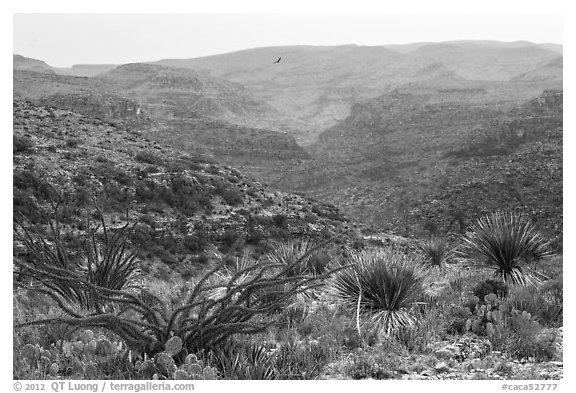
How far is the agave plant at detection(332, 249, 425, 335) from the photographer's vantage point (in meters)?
6.75

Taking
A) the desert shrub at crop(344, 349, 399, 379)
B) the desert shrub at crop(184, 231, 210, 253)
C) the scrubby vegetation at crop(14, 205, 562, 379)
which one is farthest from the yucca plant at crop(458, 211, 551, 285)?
the desert shrub at crop(184, 231, 210, 253)

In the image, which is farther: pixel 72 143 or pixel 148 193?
pixel 72 143

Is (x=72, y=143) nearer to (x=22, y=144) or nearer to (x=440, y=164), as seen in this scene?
(x=22, y=144)

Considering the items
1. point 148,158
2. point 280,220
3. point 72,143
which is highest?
point 72,143

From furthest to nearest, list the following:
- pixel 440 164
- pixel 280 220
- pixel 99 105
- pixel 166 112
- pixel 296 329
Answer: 1. pixel 166 112
2. pixel 99 105
3. pixel 440 164
4. pixel 280 220
5. pixel 296 329

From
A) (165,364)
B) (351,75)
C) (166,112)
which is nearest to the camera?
(165,364)

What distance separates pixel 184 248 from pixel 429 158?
50261 millimetres

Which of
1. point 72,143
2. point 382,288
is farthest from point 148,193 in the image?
point 382,288

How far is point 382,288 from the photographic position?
7039 millimetres

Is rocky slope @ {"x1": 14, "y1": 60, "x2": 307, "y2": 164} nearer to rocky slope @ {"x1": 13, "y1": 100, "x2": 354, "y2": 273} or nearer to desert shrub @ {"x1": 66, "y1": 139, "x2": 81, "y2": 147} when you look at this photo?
rocky slope @ {"x1": 13, "y1": 100, "x2": 354, "y2": 273}

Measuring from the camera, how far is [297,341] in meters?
5.77

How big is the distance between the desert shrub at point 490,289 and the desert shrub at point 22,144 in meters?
25.3

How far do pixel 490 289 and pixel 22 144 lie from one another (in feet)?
86.0

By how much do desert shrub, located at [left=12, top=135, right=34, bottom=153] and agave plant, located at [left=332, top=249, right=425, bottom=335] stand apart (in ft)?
80.3
